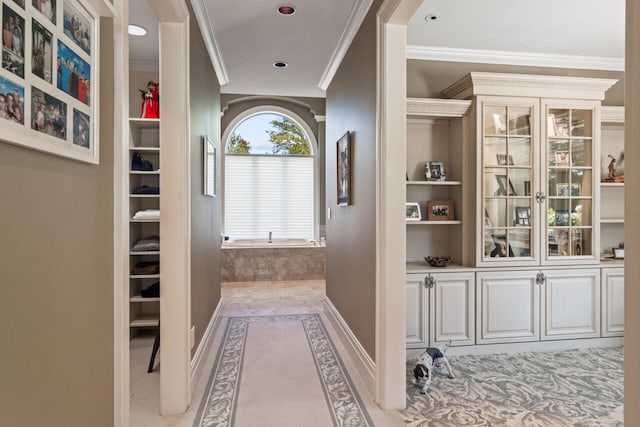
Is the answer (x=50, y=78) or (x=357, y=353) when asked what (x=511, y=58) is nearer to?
(x=357, y=353)

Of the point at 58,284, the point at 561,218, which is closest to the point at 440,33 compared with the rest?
the point at 561,218

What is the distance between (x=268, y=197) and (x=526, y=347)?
4.45 meters

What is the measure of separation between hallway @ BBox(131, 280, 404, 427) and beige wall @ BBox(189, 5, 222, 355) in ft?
1.26

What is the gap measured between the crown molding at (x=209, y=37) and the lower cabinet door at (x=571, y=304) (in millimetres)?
3489

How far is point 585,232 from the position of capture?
3166 mm

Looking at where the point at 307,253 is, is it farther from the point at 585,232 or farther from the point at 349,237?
the point at 585,232

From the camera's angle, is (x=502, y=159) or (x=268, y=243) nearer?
(x=502, y=159)

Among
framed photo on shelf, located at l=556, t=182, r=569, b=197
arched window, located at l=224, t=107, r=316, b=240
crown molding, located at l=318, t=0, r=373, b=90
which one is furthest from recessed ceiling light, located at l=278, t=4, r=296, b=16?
arched window, located at l=224, t=107, r=316, b=240

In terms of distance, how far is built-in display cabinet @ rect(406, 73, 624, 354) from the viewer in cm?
299

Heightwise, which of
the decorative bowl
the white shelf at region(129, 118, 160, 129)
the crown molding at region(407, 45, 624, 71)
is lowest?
the decorative bowl

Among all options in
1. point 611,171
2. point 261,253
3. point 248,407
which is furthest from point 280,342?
point 611,171

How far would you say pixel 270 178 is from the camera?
6273mm

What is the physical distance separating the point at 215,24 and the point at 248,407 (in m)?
2.84

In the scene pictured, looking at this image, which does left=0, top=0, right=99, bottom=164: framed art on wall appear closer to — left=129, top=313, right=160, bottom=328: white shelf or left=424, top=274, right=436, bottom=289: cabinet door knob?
left=424, top=274, right=436, bottom=289: cabinet door knob
